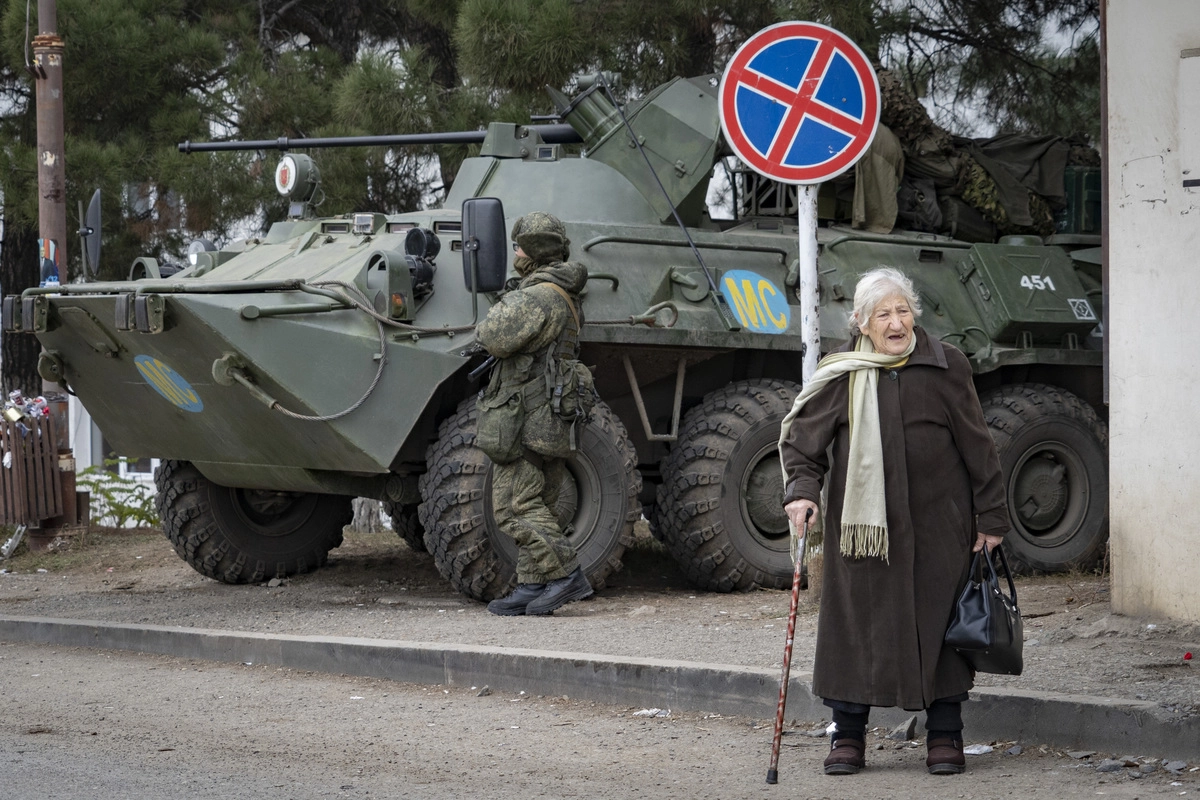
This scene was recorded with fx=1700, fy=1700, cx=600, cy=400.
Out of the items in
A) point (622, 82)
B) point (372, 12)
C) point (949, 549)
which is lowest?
point (949, 549)

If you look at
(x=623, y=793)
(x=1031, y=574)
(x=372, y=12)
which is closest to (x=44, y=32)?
(x=372, y=12)

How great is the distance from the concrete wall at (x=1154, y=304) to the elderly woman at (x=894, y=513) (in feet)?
6.05

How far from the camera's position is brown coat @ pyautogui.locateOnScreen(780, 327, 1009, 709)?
193 inches

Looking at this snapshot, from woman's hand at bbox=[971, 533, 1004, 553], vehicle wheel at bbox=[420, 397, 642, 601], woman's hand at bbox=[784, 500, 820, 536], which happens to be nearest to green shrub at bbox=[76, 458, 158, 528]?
vehicle wheel at bbox=[420, 397, 642, 601]

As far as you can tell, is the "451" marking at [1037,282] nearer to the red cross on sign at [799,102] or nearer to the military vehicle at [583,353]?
the military vehicle at [583,353]

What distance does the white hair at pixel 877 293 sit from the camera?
5020 mm

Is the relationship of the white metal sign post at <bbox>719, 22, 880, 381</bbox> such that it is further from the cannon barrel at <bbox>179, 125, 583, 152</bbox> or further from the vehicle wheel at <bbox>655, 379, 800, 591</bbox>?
the cannon barrel at <bbox>179, 125, 583, 152</bbox>

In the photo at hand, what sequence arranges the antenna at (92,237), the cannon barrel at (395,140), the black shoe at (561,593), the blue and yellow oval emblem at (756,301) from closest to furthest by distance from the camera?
the black shoe at (561,593), the antenna at (92,237), the blue and yellow oval emblem at (756,301), the cannon barrel at (395,140)

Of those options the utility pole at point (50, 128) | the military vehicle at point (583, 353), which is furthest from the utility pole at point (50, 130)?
the military vehicle at point (583, 353)

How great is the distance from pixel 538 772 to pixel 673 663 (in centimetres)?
110

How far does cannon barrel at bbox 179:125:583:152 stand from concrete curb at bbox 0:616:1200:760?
3593 millimetres

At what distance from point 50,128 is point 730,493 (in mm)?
5367

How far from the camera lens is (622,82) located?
1209 cm

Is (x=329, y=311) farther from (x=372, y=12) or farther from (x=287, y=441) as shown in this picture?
(x=372, y=12)
